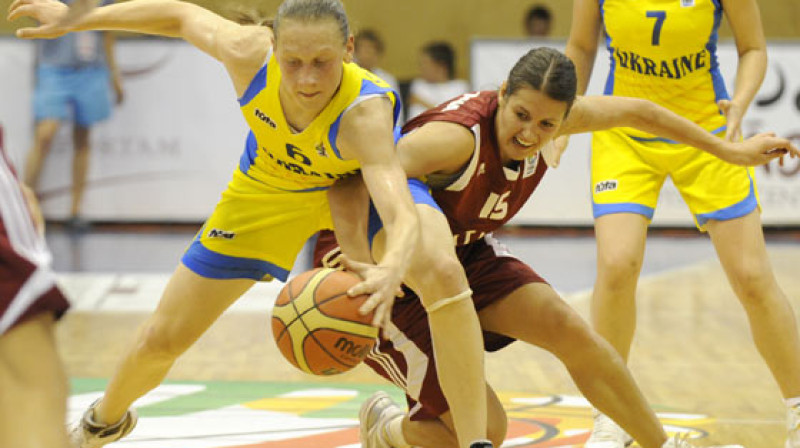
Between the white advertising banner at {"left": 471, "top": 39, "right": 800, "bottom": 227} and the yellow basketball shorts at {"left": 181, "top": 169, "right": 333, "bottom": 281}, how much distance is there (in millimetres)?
6987

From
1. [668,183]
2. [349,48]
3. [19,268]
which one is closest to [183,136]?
[668,183]

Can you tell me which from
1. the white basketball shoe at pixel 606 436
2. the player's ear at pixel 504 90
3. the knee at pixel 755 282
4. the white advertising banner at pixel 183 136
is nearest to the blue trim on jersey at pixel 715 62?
the knee at pixel 755 282

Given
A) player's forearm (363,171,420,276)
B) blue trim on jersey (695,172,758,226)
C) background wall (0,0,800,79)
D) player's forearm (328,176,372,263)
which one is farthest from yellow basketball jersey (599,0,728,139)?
background wall (0,0,800,79)

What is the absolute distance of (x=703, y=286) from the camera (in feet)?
31.6

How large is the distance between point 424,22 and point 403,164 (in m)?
12.3

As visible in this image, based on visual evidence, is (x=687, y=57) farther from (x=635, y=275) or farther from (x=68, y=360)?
(x=68, y=360)

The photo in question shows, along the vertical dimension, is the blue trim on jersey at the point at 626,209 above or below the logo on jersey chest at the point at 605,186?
below

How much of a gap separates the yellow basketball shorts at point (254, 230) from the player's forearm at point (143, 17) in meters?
0.63

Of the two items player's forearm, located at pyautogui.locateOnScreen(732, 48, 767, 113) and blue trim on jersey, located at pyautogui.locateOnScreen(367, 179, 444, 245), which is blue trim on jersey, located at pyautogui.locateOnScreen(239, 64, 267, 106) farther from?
player's forearm, located at pyautogui.locateOnScreen(732, 48, 767, 113)

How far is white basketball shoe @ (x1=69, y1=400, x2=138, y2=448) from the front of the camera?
426 cm

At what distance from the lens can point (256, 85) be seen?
3.78 m

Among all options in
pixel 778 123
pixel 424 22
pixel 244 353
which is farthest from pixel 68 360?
pixel 424 22

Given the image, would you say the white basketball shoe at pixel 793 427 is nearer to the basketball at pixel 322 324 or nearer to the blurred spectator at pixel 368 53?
the basketball at pixel 322 324

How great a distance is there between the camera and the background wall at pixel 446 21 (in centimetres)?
1560
